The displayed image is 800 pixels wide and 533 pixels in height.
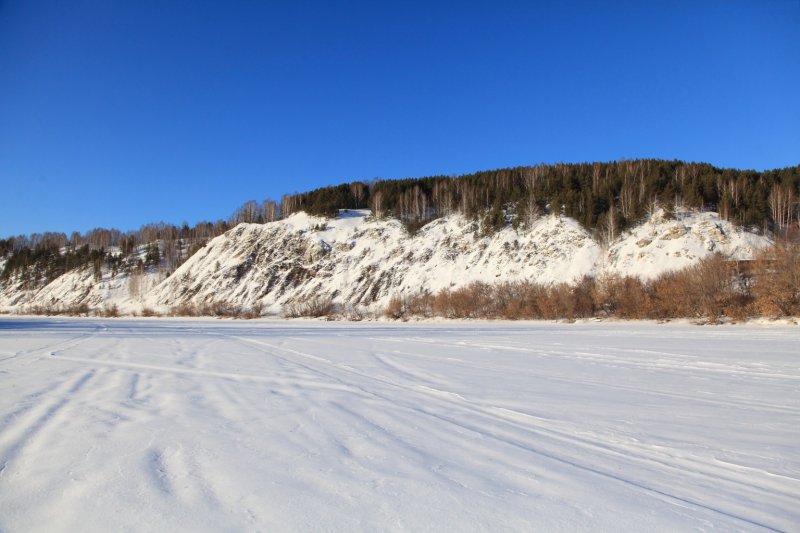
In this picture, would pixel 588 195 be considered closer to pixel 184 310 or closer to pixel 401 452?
pixel 401 452

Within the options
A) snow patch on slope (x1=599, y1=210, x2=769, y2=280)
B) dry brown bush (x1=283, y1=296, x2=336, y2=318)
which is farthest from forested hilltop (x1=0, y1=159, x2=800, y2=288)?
dry brown bush (x1=283, y1=296, x2=336, y2=318)

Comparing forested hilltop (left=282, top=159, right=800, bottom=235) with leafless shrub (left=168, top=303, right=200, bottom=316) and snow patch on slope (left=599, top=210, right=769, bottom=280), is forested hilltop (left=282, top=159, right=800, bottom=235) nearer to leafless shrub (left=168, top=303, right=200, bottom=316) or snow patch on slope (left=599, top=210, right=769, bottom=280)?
snow patch on slope (left=599, top=210, right=769, bottom=280)

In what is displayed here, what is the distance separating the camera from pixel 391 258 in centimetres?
6912

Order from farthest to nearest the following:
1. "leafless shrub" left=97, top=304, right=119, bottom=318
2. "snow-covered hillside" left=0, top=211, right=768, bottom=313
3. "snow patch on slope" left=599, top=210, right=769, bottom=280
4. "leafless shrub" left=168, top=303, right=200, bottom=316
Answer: "leafless shrub" left=97, top=304, right=119, bottom=318
"leafless shrub" left=168, top=303, right=200, bottom=316
"snow-covered hillside" left=0, top=211, right=768, bottom=313
"snow patch on slope" left=599, top=210, right=769, bottom=280

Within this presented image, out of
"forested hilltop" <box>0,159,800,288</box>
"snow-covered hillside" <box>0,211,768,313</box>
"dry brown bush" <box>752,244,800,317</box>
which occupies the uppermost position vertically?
"forested hilltop" <box>0,159,800,288</box>

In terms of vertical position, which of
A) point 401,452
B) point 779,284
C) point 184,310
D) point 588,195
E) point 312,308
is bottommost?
point 184,310

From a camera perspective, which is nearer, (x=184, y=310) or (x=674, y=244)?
(x=674, y=244)

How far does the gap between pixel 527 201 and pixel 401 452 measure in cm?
6742

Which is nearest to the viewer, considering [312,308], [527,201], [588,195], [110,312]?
[312,308]

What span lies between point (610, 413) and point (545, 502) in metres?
3.57

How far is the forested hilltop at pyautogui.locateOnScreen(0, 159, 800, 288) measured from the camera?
56.4 metres

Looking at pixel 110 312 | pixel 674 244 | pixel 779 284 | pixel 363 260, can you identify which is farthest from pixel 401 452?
pixel 110 312

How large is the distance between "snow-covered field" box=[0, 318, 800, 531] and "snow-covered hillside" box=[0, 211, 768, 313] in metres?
45.6

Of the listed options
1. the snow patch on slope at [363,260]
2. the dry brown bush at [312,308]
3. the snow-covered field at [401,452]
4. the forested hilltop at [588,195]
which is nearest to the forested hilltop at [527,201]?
the forested hilltop at [588,195]
